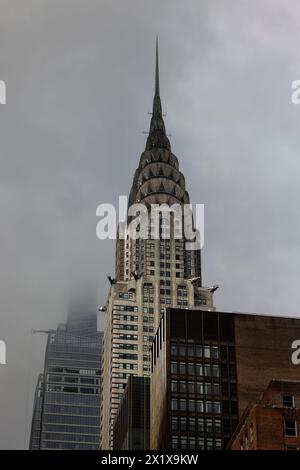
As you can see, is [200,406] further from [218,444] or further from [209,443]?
[218,444]

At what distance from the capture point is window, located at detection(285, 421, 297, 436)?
118625 mm

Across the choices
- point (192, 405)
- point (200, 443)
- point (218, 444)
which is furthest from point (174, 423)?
point (218, 444)

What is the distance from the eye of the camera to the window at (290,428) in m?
119

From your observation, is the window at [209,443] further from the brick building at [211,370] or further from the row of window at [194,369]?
the row of window at [194,369]

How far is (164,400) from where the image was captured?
16562 cm

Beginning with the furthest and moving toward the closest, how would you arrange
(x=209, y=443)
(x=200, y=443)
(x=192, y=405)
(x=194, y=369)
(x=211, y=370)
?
1. (x=211, y=370)
2. (x=194, y=369)
3. (x=192, y=405)
4. (x=209, y=443)
5. (x=200, y=443)

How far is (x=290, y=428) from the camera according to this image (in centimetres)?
11894

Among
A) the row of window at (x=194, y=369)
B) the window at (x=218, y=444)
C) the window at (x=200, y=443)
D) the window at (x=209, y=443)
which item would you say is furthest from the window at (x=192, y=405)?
the window at (x=218, y=444)

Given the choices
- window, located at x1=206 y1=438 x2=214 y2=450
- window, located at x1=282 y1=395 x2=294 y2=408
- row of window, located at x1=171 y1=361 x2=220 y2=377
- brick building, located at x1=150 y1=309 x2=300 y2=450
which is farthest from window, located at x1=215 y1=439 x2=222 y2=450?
window, located at x1=282 y1=395 x2=294 y2=408

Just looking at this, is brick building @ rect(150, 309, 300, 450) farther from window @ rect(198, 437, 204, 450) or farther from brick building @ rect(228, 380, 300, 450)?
brick building @ rect(228, 380, 300, 450)
